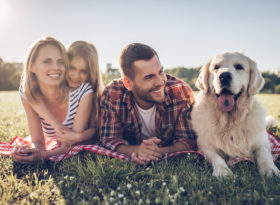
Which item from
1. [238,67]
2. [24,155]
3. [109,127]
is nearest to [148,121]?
[109,127]

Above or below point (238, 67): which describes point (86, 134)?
below

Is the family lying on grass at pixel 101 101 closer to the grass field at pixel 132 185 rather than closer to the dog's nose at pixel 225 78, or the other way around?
the grass field at pixel 132 185

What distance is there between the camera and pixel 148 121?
327 cm

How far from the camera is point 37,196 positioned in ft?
6.26

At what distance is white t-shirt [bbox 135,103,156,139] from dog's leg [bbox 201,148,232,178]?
32.7 inches

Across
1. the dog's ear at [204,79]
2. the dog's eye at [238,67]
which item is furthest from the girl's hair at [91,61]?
the dog's eye at [238,67]

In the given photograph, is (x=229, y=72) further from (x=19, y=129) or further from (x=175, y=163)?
(x=19, y=129)

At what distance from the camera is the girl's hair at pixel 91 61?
3328 mm

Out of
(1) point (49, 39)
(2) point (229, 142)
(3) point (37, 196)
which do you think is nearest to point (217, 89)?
(2) point (229, 142)

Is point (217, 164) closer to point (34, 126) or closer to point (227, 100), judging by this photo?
point (227, 100)

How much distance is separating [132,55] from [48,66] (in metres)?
1.16

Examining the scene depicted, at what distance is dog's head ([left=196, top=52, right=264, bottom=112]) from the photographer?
2561 mm

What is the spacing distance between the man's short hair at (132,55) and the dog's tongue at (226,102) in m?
1.00

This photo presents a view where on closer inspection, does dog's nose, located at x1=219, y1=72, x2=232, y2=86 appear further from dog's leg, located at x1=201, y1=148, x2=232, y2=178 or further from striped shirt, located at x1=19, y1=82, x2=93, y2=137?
striped shirt, located at x1=19, y1=82, x2=93, y2=137
